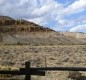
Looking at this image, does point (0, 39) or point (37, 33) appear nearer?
point (0, 39)

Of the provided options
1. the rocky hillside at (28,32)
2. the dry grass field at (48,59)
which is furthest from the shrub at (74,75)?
the rocky hillside at (28,32)

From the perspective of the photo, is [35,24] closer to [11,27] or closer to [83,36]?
[11,27]

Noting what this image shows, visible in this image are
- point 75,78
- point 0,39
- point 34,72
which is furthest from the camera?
point 0,39

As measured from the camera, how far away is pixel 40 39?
94.4 metres

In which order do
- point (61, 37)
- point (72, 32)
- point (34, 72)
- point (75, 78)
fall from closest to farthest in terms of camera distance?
1. point (34, 72)
2. point (75, 78)
3. point (61, 37)
4. point (72, 32)

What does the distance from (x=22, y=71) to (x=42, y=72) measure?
0.58m

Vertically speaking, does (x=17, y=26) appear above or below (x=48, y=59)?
above

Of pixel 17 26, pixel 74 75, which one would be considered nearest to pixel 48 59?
pixel 74 75

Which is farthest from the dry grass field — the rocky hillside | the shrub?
the rocky hillside

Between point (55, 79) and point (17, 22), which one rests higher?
point (17, 22)

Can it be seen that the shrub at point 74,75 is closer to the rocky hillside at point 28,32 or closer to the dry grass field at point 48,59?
the dry grass field at point 48,59

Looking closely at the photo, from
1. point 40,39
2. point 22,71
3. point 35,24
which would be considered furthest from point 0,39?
point 22,71

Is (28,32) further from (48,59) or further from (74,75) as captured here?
(74,75)

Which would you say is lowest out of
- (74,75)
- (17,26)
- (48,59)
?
(48,59)
